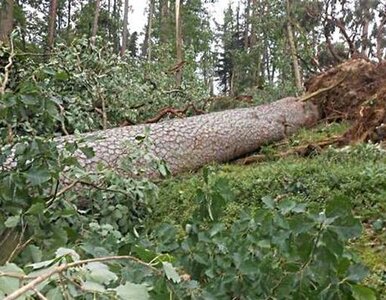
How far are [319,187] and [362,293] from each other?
138 inches

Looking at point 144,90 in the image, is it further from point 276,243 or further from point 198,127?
point 276,243

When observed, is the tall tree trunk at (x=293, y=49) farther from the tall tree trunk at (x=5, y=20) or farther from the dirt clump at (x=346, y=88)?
the tall tree trunk at (x=5, y=20)

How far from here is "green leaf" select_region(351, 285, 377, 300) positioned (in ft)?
4.35

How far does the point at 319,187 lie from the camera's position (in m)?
4.79

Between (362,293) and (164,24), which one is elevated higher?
(164,24)

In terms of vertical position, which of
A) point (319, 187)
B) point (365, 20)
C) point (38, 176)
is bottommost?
point (319, 187)

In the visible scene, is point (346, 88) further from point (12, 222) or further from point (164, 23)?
point (164, 23)

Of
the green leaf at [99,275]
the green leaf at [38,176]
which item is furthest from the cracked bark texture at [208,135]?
the green leaf at [99,275]

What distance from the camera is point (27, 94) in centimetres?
217

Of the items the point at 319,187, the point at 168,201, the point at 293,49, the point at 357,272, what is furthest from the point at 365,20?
the point at 357,272

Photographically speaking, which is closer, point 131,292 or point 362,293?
point 131,292

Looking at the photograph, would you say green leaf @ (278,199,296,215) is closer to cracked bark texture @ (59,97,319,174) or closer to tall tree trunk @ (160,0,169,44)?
cracked bark texture @ (59,97,319,174)

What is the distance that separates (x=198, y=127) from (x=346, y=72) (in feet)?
10.6

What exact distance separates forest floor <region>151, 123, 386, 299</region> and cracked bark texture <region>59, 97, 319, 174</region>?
28 centimetres
